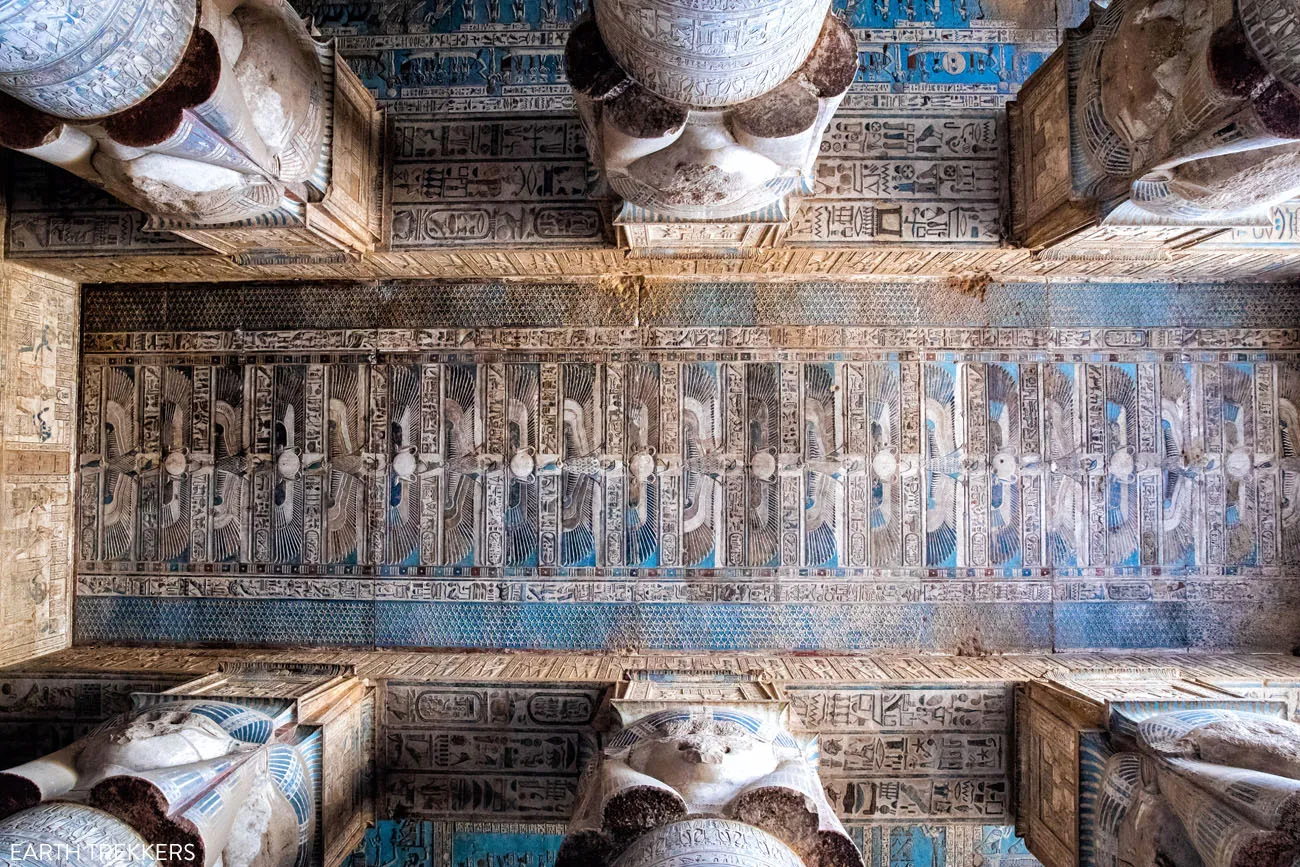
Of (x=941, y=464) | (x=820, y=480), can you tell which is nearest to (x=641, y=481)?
(x=820, y=480)

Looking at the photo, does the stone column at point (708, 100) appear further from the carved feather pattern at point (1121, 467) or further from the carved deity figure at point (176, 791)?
the carved deity figure at point (176, 791)

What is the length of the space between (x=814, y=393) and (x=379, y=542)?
Result: 313cm

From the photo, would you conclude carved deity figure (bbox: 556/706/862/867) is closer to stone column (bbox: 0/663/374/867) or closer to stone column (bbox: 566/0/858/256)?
stone column (bbox: 0/663/374/867)

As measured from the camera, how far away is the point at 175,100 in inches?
115

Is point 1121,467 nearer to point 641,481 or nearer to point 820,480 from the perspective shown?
point 820,480

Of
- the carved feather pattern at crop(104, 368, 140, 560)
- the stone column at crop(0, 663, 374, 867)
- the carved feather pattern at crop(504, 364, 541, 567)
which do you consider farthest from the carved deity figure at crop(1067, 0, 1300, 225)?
the carved feather pattern at crop(104, 368, 140, 560)

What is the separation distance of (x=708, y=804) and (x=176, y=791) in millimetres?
2135

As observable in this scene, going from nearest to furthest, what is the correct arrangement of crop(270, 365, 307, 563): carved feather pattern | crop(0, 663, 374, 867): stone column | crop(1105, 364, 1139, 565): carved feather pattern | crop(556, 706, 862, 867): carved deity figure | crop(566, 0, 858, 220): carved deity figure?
1. crop(566, 0, 858, 220): carved deity figure
2. crop(556, 706, 862, 867): carved deity figure
3. crop(0, 663, 374, 867): stone column
4. crop(1105, 364, 1139, 565): carved feather pattern
5. crop(270, 365, 307, 563): carved feather pattern

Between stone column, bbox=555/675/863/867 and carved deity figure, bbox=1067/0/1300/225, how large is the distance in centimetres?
302

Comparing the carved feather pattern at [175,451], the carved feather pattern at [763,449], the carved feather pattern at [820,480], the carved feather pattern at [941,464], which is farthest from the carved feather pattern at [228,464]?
the carved feather pattern at [941,464]

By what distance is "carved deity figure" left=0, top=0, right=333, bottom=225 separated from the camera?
2.56 m

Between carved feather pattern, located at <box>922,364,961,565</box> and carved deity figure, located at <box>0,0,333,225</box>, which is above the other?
carved deity figure, located at <box>0,0,333,225</box>

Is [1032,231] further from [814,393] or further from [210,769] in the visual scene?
[210,769]

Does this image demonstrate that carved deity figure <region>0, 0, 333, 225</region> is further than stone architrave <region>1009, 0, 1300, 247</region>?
No
